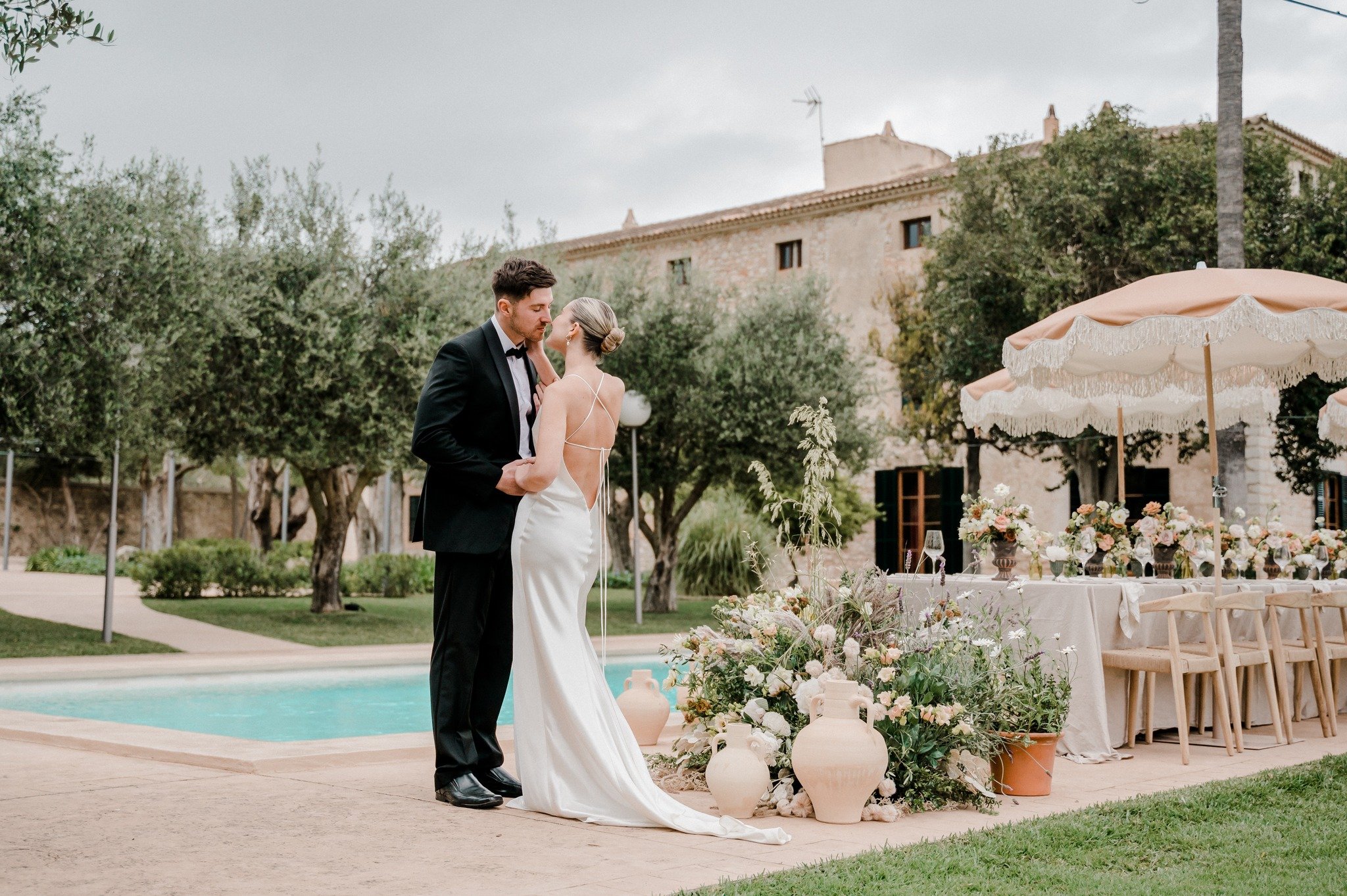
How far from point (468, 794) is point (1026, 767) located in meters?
2.25

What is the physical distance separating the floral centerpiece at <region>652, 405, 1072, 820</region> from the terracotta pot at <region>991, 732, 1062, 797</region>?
0.06 metres

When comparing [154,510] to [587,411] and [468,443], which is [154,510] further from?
[587,411]

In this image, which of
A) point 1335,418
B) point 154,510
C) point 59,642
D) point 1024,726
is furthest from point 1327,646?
point 154,510

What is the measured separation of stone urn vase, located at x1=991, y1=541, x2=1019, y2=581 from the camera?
6.96m

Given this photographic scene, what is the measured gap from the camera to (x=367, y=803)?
483cm

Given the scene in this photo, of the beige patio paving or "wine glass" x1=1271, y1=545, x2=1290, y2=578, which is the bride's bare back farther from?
"wine glass" x1=1271, y1=545, x2=1290, y2=578

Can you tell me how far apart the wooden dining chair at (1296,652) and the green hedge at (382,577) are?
18033mm

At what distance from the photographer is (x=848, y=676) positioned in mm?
5160

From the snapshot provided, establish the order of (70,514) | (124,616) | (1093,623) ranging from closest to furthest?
(1093,623), (124,616), (70,514)

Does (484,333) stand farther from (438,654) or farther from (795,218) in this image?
(795,218)

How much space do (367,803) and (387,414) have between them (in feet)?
34.8

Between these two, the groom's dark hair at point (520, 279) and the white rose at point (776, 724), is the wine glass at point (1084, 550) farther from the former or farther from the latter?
the groom's dark hair at point (520, 279)

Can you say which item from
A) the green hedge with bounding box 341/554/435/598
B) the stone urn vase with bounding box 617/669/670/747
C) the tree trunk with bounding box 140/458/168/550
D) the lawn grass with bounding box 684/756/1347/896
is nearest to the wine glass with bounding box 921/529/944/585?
the stone urn vase with bounding box 617/669/670/747

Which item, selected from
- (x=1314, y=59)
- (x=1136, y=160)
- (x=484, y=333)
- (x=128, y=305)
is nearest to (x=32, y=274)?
(x=128, y=305)
